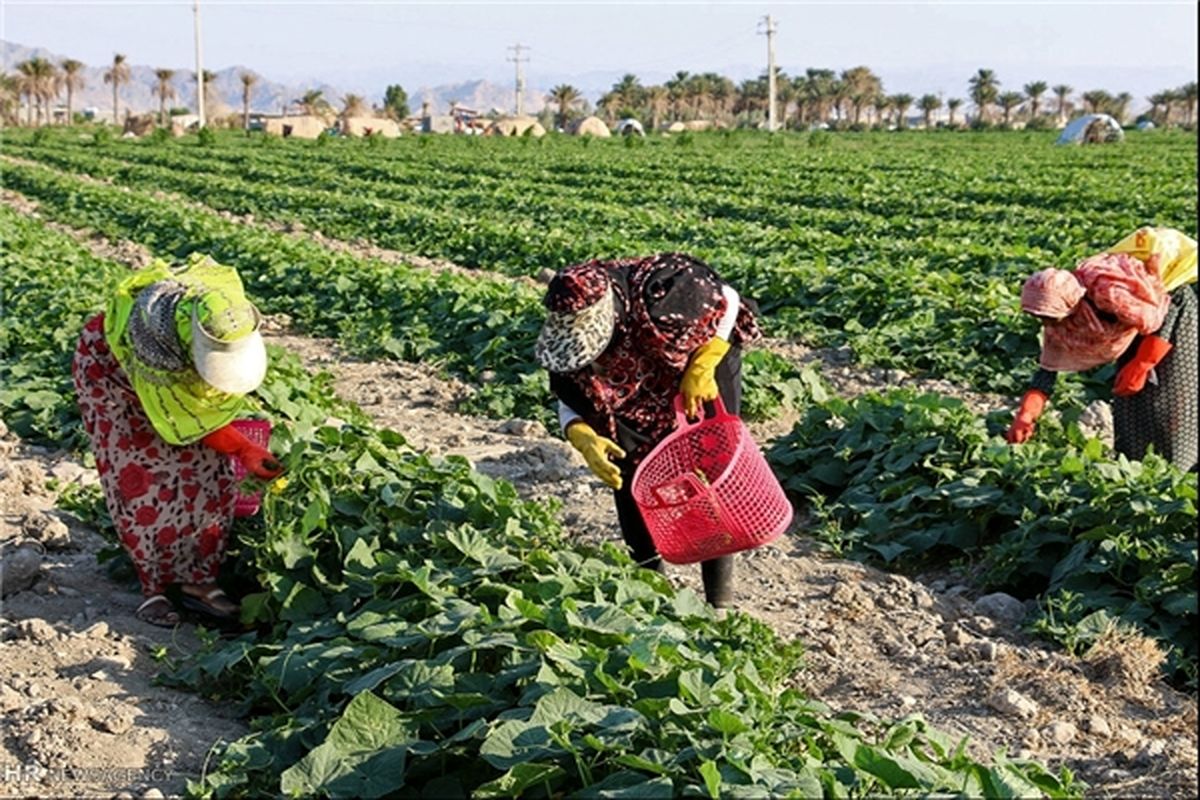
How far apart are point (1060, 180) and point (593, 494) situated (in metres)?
17.4

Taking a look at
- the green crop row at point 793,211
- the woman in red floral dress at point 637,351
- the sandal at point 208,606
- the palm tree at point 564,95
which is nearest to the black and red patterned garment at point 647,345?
the woman in red floral dress at point 637,351

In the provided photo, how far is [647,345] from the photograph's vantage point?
4285 millimetres

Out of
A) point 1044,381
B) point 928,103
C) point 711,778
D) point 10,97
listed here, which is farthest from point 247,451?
point 928,103

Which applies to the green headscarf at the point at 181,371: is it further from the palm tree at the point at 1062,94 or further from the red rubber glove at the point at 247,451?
the palm tree at the point at 1062,94

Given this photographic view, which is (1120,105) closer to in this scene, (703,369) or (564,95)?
(564,95)

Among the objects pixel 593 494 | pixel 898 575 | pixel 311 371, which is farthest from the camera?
pixel 311 371

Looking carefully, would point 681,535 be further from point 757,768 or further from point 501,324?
point 501,324

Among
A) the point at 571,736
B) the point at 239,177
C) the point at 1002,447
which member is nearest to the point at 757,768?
the point at 571,736

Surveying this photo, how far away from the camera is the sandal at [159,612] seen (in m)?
4.42

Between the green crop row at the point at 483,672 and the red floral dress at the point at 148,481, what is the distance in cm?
20

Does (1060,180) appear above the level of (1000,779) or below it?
above

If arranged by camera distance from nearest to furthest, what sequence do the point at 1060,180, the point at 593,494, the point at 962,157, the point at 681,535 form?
1. the point at 681,535
2. the point at 593,494
3. the point at 1060,180
4. the point at 962,157

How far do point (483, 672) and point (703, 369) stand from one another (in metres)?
1.30

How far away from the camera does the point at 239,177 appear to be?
1007 inches
